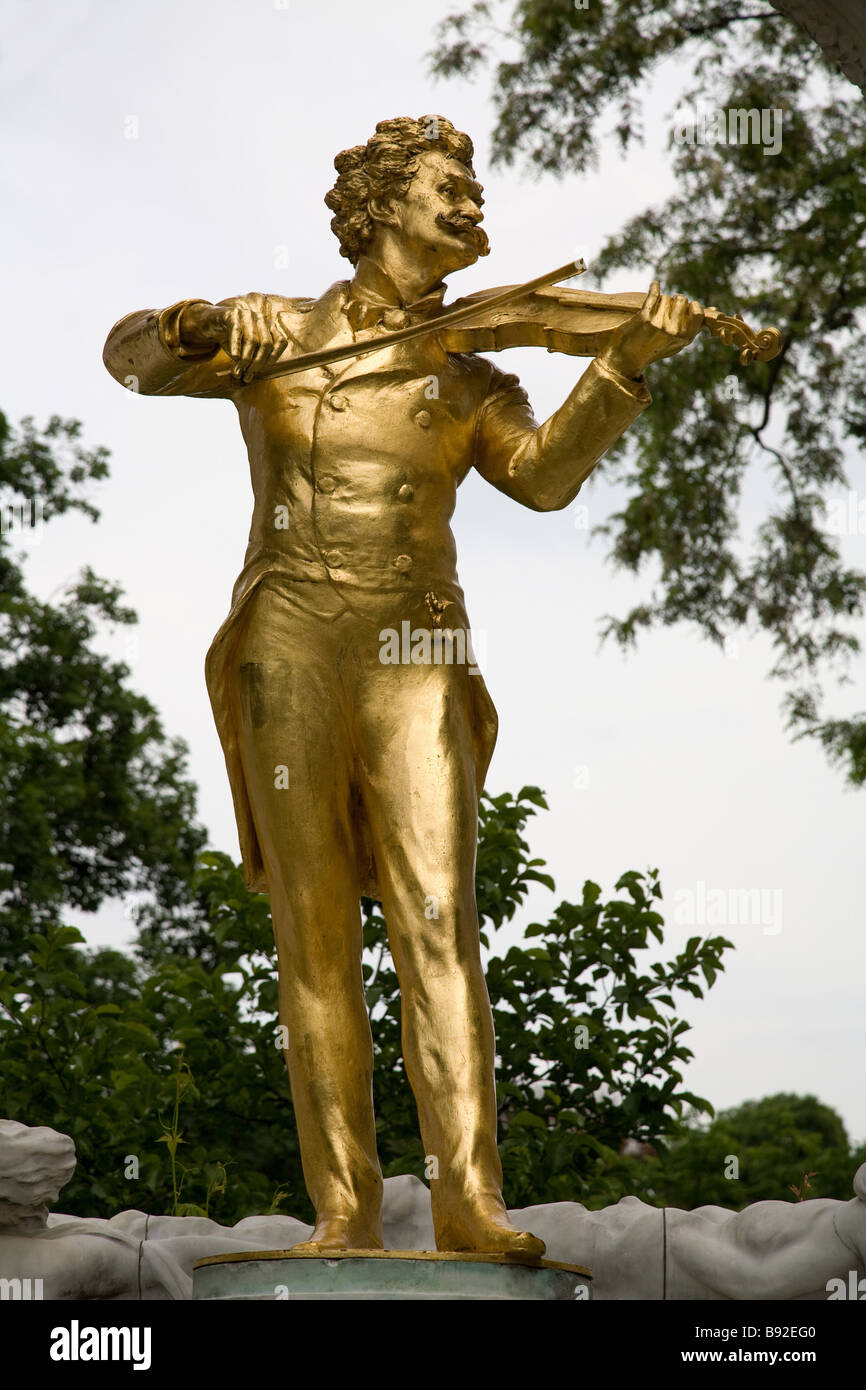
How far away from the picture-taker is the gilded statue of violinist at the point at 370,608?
4652mm

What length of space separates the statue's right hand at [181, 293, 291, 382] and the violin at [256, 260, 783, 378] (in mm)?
123

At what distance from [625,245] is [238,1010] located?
722 cm

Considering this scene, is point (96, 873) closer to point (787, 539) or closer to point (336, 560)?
point (787, 539)

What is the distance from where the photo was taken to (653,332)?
4645 mm

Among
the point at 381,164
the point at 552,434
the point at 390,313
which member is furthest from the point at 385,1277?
the point at 381,164

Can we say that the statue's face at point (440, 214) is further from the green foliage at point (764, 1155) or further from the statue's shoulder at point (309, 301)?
the green foliage at point (764, 1155)

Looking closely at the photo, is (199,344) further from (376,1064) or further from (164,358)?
(376,1064)

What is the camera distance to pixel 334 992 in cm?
482

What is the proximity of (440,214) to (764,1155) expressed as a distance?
1497 centimetres

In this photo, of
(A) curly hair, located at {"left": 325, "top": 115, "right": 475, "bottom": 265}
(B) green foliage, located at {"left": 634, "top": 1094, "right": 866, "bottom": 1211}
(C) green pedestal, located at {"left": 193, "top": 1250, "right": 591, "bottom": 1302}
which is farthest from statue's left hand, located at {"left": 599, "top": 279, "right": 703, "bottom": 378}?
(B) green foliage, located at {"left": 634, "top": 1094, "right": 866, "bottom": 1211}

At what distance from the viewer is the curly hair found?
506 centimetres

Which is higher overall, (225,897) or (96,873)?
(96,873)

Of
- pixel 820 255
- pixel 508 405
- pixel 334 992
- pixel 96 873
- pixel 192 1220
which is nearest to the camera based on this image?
pixel 334 992

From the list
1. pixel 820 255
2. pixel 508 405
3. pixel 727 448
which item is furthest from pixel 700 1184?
pixel 508 405
